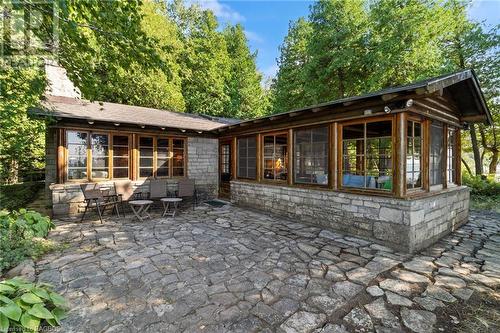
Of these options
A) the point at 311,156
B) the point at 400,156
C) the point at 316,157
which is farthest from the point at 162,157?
the point at 400,156

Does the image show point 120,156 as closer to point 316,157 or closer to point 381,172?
point 316,157

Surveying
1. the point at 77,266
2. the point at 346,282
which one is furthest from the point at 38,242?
the point at 346,282

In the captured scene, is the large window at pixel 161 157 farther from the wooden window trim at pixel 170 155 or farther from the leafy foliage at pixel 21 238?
the leafy foliage at pixel 21 238

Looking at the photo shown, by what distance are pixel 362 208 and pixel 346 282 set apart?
2.18 m

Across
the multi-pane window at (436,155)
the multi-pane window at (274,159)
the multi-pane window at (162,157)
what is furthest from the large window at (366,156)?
the multi-pane window at (162,157)

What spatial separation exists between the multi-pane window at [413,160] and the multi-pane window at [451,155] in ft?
5.50

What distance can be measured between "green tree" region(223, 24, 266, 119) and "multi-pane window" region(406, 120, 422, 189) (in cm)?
1616

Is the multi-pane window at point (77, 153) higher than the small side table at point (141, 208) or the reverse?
higher

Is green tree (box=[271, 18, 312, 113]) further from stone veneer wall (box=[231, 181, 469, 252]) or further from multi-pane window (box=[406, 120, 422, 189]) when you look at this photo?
multi-pane window (box=[406, 120, 422, 189])

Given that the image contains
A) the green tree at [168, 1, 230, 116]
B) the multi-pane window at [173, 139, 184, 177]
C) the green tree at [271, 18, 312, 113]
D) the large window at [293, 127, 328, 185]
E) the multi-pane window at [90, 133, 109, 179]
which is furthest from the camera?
the green tree at [168, 1, 230, 116]

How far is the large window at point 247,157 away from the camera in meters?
7.88

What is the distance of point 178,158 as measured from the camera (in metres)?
8.61

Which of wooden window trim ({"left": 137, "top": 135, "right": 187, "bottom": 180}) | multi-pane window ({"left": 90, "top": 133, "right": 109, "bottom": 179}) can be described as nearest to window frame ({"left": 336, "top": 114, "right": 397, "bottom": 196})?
wooden window trim ({"left": 137, "top": 135, "right": 187, "bottom": 180})

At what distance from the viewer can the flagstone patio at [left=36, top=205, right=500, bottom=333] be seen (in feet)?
7.72
